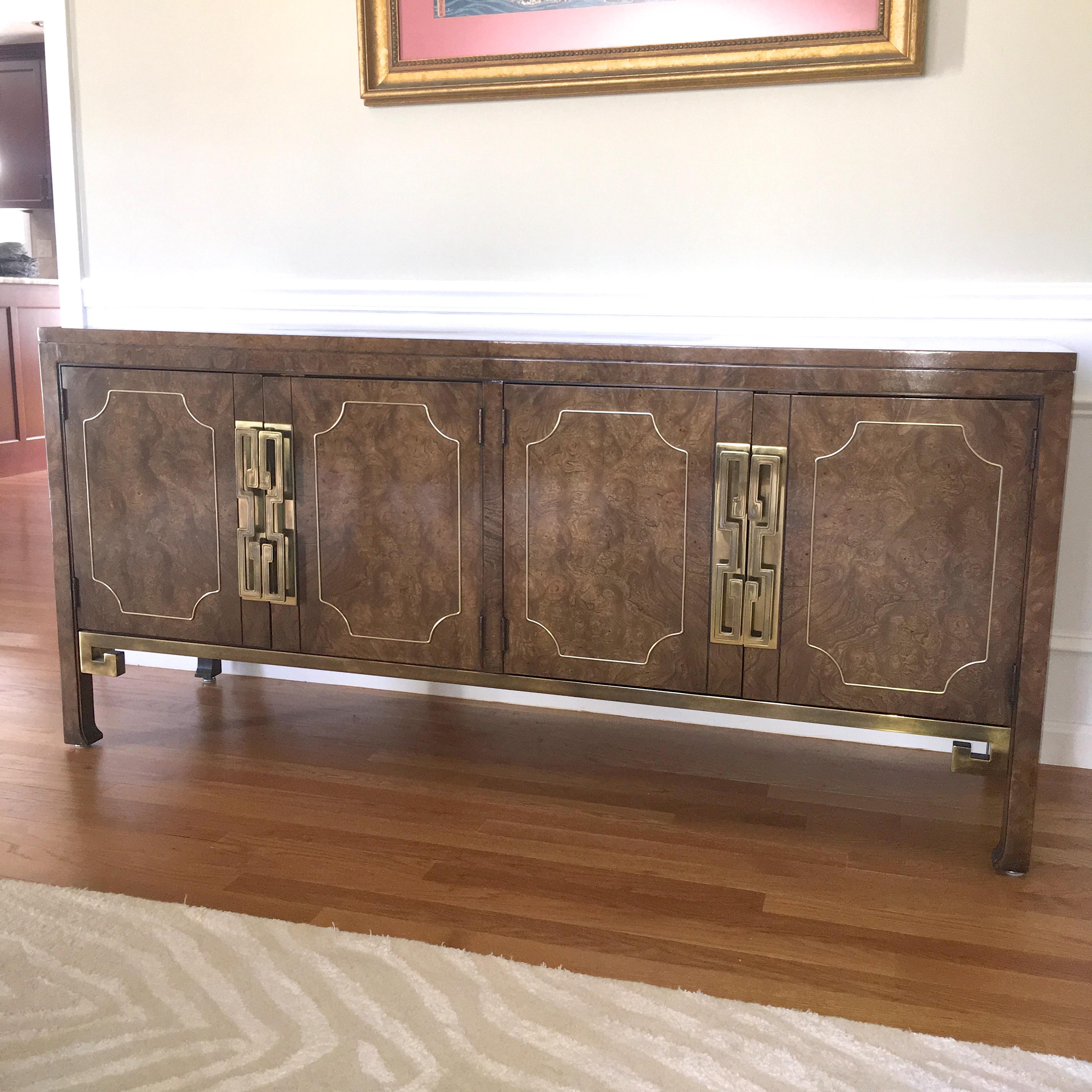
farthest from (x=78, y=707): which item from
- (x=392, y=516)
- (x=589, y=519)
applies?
(x=589, y=519)

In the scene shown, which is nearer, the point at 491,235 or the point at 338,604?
the point at 338,604

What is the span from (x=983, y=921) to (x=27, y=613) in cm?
284

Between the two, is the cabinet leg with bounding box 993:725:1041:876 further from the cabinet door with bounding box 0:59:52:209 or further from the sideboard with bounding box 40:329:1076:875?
the cabinet door with bounding box 0:59:52:209

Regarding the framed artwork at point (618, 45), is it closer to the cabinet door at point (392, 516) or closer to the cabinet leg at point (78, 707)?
the cabinet door at point (392, 516)

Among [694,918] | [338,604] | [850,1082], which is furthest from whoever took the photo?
[338,604]

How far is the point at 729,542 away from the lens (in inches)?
77.1

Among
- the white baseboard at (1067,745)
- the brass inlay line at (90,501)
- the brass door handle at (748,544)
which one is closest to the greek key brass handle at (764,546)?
the brass door handle at (748,544)

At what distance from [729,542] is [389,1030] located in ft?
3.15

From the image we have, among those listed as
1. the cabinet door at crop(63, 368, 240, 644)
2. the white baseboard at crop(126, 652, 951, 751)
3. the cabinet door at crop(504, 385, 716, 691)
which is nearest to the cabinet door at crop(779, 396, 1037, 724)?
the cabinet door at crop(504, 385, 716, 691)

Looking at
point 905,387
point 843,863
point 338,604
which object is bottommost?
point 843,863

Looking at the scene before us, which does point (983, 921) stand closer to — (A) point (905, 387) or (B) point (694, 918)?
(B) point (694, 918)

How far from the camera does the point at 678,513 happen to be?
6.48 feet

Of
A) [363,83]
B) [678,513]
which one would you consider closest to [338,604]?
[678,513]

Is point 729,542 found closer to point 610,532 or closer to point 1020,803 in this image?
point 610,532
